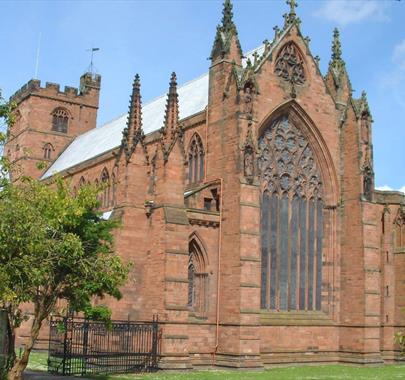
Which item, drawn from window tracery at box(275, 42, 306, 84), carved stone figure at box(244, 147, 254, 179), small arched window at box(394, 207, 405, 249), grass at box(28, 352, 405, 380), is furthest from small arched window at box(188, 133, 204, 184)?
small arched window at box(394, 207, 405, 249)

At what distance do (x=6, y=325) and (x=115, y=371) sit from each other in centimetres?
906

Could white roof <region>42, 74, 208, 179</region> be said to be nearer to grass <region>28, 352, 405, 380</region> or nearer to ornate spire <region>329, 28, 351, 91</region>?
ornate spire <region>329, 28, 351, 91</region>

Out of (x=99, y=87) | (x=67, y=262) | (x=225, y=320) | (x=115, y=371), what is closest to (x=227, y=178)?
(x=225, y=320)

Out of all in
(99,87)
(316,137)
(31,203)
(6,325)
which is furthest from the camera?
(99,87)

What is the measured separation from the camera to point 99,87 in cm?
7275

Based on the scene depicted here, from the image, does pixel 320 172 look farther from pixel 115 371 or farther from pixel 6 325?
pixel 6 325

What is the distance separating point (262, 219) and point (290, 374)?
808 cm

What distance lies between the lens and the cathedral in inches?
1222

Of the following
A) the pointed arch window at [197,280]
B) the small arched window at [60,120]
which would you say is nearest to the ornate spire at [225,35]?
the pointed arch window at [197,280]

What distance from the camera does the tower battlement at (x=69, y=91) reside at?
67.8 meters

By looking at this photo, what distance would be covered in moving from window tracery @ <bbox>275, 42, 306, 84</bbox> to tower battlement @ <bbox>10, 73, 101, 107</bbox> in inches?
1448

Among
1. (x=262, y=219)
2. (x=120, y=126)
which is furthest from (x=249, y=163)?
(x=120, y=126)

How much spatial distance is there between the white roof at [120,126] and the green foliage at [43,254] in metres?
10.7

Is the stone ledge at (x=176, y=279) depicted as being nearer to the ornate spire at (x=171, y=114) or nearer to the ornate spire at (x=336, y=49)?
the ornate spire at (x=171, y=114)
